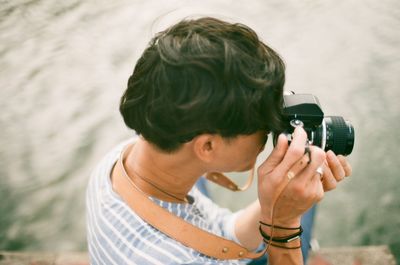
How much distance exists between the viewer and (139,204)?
98cm

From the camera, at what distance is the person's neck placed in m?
1.05

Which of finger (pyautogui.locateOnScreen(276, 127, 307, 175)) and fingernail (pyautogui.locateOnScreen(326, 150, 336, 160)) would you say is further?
fingernail (pyautogui.locateOnScreen(326, 150, 336, 160))

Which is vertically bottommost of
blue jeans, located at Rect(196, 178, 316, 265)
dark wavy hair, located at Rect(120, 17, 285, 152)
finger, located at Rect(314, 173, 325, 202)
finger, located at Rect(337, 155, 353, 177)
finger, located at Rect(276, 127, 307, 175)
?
blue jeans, located at Rect(196, 178, 316, 265)

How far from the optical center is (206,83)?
890mm

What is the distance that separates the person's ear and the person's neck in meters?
0.03

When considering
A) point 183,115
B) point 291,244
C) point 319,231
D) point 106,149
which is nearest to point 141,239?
point 183,115

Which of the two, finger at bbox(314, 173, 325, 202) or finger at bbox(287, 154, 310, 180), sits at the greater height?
finger at bbox(287, 154, 310, 180)

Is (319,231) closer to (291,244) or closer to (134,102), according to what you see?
(291,244)

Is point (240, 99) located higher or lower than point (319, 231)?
higher

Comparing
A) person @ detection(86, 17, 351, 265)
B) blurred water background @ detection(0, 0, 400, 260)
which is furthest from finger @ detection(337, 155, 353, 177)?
blurred water background @ detection(0, 0, 400, 260)

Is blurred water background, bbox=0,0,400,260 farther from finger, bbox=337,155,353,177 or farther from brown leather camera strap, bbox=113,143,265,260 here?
brown leather camera strap, bbox=113,143,265,260

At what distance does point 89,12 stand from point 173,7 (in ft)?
2.55

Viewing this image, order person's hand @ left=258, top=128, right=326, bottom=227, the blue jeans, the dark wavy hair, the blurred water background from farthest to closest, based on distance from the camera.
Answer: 1. the blurred water background
2. the blue jeans
3. person's hand @ left=258, top=128, right=326, bottom=227
4. the dark wavy hair

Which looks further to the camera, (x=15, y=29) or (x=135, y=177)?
(x=15, y=29)
